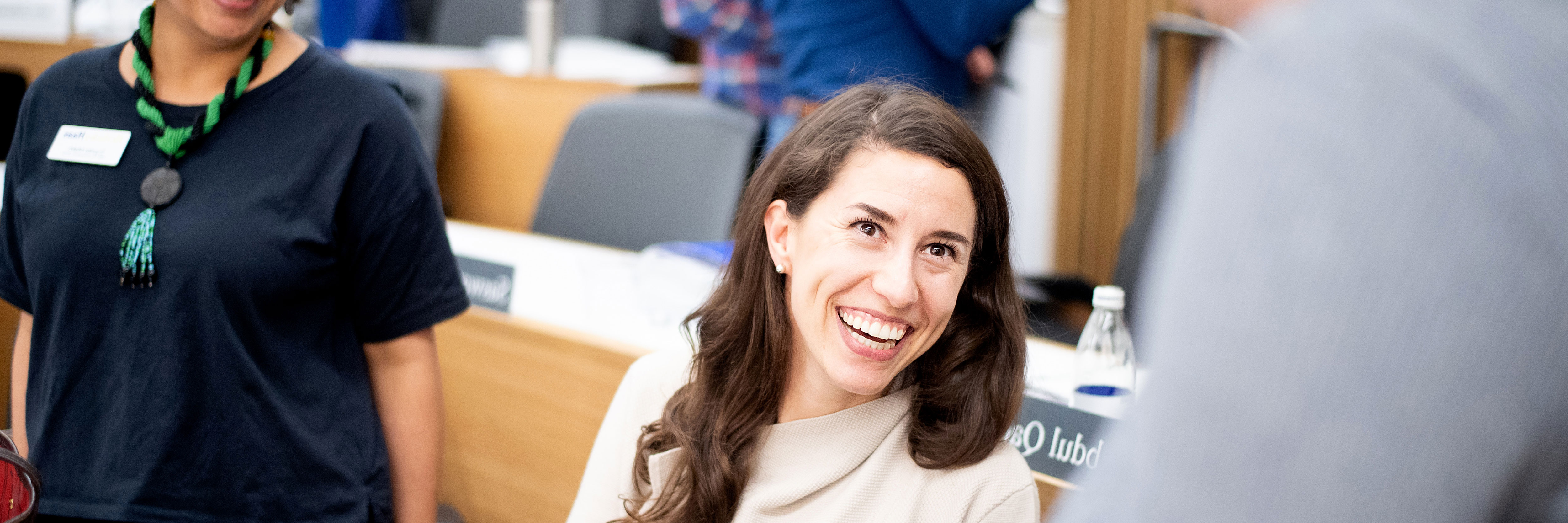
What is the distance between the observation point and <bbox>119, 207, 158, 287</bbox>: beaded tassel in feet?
4.28

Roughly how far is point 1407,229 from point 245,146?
4.20 ft

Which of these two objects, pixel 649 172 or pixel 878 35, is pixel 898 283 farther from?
pixel 649 172

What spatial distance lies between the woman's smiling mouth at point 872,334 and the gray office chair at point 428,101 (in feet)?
7.64

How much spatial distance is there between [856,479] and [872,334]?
0.49 feet

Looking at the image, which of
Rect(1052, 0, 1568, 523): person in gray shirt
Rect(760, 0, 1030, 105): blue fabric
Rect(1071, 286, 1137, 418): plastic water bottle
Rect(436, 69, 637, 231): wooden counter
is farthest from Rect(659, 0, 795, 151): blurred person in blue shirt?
Rect(1052, 0, 1568, 523): person in gray shirt

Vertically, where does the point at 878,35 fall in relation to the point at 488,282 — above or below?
above

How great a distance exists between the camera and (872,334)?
1142 mm

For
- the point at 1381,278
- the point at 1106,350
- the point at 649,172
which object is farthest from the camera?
the point at 649,172

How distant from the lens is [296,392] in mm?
1392

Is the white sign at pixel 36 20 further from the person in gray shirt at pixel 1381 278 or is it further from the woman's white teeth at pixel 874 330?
the person in gray shirt at pixel 1381 278

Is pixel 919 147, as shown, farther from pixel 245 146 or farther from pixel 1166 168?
pixel 1166 168

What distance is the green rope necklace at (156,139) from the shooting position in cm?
131

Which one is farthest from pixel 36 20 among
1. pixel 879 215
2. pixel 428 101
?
pixel 879 215

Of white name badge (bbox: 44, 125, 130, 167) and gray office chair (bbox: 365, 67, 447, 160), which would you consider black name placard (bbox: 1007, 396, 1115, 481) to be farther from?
gray office chair (bbox: 365, 67, 447, 160)
